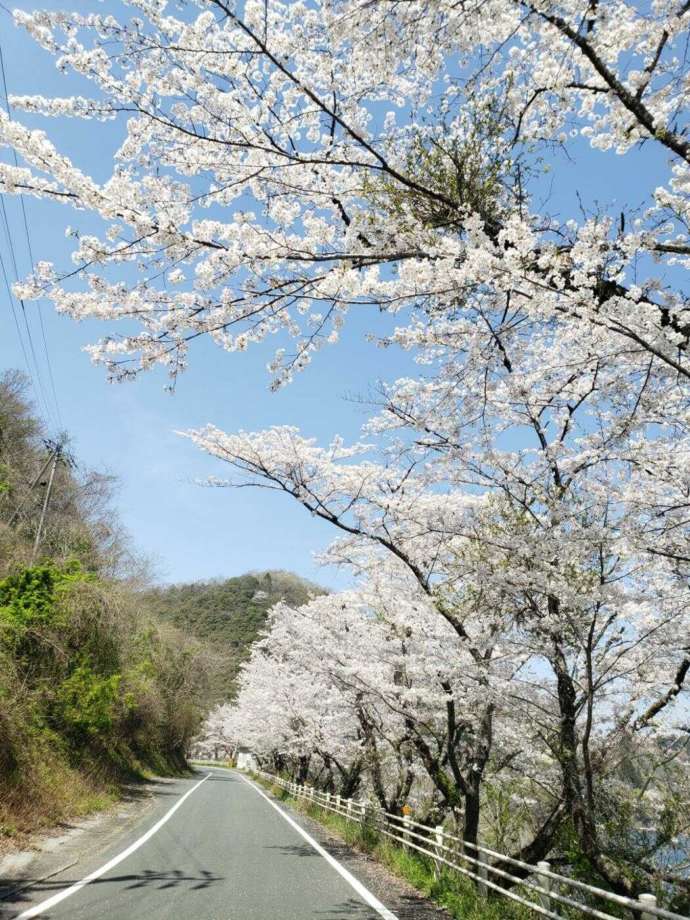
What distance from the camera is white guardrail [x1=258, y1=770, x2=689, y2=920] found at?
424 cm

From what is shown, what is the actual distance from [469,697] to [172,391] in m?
6.33

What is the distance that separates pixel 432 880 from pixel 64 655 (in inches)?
431

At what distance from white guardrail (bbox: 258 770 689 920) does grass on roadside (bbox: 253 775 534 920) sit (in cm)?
11

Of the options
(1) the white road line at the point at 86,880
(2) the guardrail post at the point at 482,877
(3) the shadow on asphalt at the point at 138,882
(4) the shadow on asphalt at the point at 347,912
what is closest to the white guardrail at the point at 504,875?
(2) the guardrail post at the point at 482,877

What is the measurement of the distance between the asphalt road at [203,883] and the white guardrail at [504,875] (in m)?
1.17

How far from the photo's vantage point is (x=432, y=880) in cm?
736

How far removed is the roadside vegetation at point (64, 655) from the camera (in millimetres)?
10594

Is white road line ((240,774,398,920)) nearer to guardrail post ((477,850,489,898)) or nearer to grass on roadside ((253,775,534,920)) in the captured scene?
grass on roadside ((253,775,534,920))

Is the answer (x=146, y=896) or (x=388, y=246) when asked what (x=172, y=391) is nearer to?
(x=388, y=246)

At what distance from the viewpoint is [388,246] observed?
12.6ft

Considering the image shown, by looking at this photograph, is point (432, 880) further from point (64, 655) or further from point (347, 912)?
point (64, 655)

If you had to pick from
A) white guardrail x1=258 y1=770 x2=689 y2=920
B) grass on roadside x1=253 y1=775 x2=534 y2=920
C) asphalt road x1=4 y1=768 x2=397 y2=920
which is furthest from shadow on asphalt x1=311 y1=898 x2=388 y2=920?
white guardrail x1=258 y1=770 x2=689 y2=920

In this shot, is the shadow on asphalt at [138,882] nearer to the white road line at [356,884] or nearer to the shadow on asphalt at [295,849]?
the white road line at [356,884]

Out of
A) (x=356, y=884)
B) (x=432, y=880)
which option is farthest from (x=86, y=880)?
(x=432, y=880)
